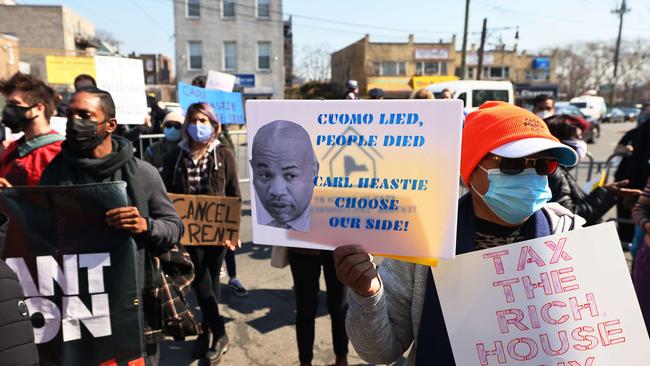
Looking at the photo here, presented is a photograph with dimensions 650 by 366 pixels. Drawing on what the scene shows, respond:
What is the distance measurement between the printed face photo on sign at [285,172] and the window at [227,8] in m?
33.1

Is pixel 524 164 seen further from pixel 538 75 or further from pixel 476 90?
pixel 538 75

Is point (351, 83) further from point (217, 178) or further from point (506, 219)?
point (506, 219)

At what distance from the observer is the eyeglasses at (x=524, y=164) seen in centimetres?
148

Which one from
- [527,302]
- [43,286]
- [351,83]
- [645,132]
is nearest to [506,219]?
[527,302]

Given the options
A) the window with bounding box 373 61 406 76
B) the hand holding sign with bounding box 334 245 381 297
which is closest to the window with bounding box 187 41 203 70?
the window with bounding box 373 61 406 76

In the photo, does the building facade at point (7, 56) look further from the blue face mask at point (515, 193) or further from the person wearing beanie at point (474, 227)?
the blue face mask at point (515, 193)

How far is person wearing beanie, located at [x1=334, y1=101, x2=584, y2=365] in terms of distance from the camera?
1410mm

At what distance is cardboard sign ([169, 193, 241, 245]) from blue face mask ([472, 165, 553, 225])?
8.44 ft

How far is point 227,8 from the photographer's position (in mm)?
31562

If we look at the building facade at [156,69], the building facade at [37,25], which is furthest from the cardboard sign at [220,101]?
the building facade at [156,69]

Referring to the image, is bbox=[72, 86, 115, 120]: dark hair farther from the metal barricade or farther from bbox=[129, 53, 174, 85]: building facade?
bbox=[129, 53, 174, 85]: building facade

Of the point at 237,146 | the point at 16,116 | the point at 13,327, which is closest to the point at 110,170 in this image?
the point at 16,116

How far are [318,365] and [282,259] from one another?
89 cm

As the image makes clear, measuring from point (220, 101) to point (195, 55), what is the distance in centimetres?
2752
